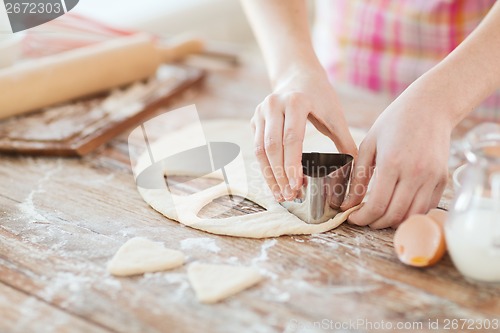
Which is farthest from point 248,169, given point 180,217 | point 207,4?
point 207,4

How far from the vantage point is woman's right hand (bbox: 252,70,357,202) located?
1.00 meters

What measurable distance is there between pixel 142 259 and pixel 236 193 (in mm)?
291

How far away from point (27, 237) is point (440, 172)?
0.72 meters

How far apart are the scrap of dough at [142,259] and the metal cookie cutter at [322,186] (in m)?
0.23

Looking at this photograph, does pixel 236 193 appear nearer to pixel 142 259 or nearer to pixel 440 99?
pixel 142 259

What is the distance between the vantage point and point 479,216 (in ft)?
2.67

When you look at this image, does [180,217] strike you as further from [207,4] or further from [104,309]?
[207,4]

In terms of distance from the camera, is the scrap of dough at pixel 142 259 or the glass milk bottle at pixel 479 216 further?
the scrap of dough at pixel 142 259

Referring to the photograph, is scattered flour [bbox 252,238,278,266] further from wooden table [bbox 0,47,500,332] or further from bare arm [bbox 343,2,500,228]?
bare arm [bbox 343,2,500,228]

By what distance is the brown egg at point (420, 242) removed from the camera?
0.90 meters

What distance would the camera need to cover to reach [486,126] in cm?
143

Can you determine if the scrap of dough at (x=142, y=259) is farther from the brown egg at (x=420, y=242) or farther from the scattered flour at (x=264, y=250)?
the brown egg at (x=420, y=242)

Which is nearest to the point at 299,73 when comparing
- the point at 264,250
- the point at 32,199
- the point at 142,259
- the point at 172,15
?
the point at 264,250

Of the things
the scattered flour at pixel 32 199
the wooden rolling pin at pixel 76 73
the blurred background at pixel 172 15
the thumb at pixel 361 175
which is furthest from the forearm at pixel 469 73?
the blurred background at pixel 172 15
